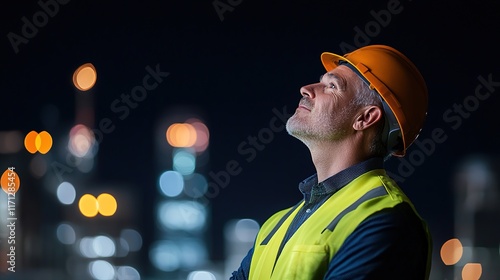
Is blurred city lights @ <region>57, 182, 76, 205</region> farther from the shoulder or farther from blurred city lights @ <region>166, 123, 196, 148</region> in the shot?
the shoulder

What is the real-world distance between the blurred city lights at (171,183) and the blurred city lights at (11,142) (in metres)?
22.0

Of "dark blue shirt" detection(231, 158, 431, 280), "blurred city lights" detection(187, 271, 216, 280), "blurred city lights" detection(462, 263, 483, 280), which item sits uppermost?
"dark blue shirt" detection(231, 158, 431, 280)

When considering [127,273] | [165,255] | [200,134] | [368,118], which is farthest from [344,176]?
[165,255]

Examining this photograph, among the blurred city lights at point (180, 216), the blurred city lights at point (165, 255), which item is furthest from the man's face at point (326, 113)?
the blurred city lights at point (165, 255)

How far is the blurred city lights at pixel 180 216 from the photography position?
40875 mm

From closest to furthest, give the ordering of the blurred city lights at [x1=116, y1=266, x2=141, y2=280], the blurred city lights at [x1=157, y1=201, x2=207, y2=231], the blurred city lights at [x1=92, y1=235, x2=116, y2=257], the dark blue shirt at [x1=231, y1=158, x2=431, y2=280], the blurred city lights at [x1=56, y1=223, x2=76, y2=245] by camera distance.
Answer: the dark blue shirt at [x1=231, y1=158, x2=431, y2=280] → the blurred city lights at [x1=56, y1=223, x2=76, y2=245] → the blurred city lights at [x1=92, y1=235, x2=116, y2=257] → the blurred city lights at [x1=116, y1=266, x2=141, y2=280] → the blurred city lights at [x1=157, y1=201, x2=207, y2=231]

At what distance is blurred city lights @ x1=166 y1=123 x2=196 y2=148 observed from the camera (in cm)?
4031

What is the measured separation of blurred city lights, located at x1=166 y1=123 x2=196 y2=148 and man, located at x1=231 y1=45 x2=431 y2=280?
37.4m

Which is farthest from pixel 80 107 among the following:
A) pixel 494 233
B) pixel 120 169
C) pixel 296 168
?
pixel 494 233

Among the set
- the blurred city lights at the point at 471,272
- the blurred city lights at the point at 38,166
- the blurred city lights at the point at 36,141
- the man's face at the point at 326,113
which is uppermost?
the blurred city lights at the point at 36,141

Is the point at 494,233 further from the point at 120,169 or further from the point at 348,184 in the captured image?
the point at 348,184

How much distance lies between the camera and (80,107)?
24516 mm
